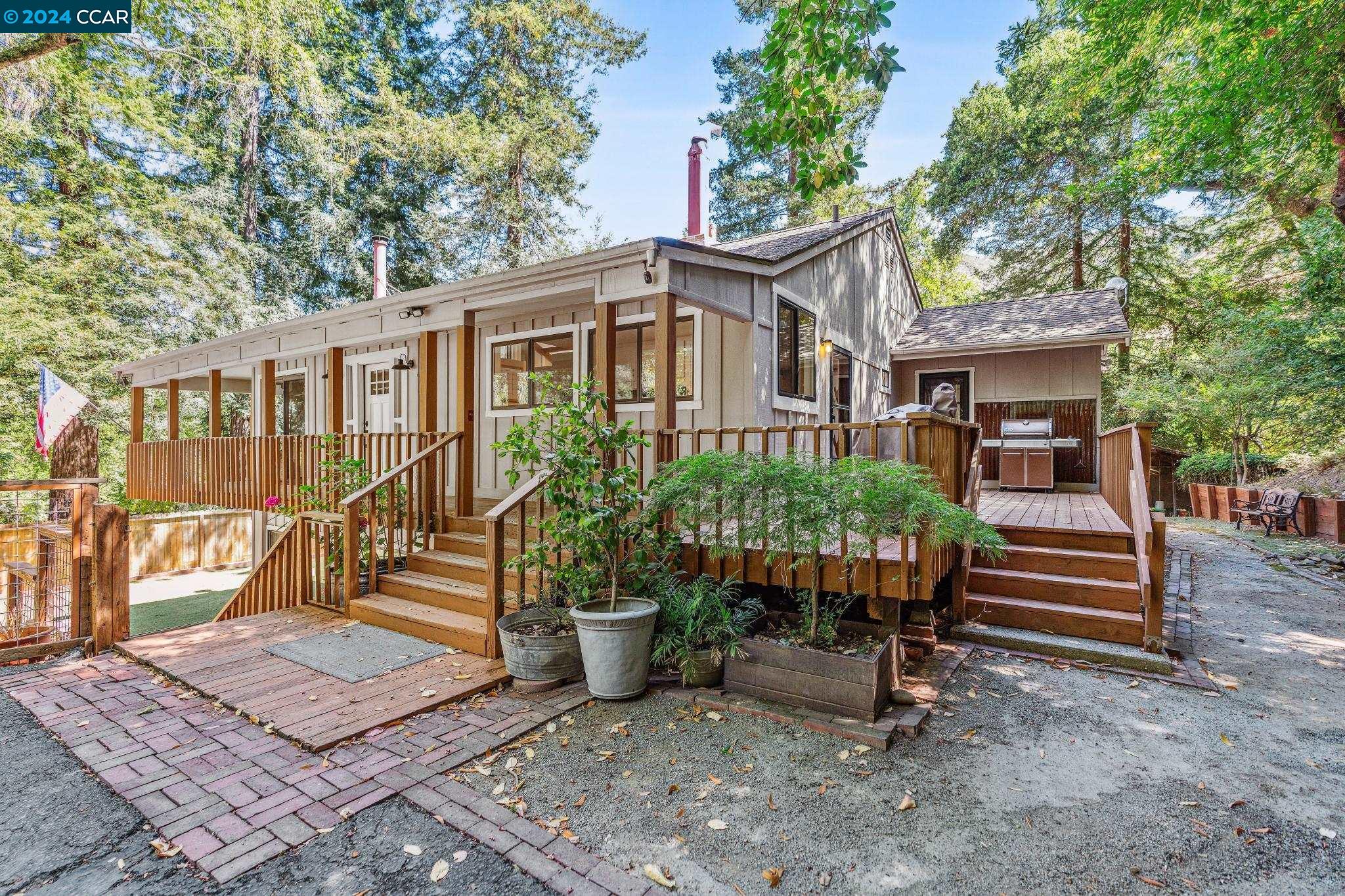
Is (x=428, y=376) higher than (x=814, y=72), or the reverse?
(x=814, y=72)

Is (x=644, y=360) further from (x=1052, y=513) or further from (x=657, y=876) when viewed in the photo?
(x=657, y=876)

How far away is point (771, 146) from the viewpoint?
505cm

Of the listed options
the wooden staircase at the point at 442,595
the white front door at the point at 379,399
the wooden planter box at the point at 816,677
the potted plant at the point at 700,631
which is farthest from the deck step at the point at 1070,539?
the white front door at the point at 379,399

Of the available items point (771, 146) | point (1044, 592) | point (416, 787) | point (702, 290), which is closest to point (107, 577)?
point (416, 787)

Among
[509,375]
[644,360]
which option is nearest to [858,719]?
[644,360]

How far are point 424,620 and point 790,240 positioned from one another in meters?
6.34

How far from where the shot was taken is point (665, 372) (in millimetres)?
5008

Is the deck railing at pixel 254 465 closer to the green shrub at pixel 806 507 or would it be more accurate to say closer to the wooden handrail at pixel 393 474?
the wooden handrail at pixel 393 474

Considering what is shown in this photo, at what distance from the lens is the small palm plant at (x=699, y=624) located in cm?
393

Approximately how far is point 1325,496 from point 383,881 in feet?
47.4

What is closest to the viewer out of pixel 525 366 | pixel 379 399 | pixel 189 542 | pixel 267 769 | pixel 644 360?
pixel 267 769

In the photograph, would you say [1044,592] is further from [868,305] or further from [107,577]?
[107,577]

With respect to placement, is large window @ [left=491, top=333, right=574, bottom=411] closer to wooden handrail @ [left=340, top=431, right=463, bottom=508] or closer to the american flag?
wooden handrail @ [left=340, top=431, right=463, bottom=508]

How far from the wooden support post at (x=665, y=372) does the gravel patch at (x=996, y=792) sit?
6.34ft
